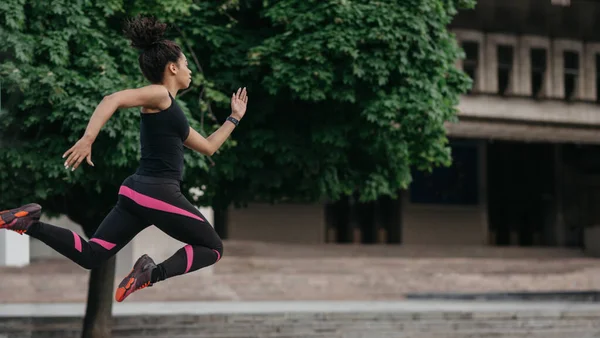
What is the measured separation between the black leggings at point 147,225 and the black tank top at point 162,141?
5 cm

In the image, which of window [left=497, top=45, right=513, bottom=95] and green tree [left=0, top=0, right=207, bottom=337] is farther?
window [left=497, top=45, right=513, bottom=95]

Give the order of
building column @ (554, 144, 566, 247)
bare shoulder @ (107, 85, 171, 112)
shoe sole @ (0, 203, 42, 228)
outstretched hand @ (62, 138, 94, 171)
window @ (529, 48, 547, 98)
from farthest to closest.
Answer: building column @ (554, 144, 566, 247) → window @ (529, 48, 547, 98) → shoe sole @ (0, 203, 42, 228) → bare shoulder @ (107, 85, 171, 112) → outstretched hand @ (62, 138, 94, 171)

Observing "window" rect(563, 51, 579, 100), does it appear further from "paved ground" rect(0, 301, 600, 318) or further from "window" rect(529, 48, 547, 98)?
"paved ground" rect(0, 301, 600, 318)

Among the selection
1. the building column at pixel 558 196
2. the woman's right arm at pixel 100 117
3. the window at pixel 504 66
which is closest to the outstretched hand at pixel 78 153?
the woman's right arm at pixel 100 117

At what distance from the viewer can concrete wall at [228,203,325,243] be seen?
3541 centimetres

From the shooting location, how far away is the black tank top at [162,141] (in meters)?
5.07

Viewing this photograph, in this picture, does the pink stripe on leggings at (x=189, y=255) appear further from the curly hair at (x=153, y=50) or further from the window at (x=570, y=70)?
the window at (x=570, y=70)

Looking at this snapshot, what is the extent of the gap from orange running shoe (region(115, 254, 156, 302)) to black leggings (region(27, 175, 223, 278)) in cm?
9

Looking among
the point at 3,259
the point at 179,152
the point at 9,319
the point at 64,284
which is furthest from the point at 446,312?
the point at 179,152

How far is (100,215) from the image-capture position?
1536 cm

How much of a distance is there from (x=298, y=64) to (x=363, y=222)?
1032 inches

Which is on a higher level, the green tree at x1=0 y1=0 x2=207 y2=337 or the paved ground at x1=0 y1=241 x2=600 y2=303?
the green tree at x1=0 y1=0 x2=207 y2=337

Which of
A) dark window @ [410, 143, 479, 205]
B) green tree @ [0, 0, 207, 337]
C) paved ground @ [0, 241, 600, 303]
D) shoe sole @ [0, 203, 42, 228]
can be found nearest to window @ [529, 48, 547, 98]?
dark window @ [410, 143, 479, 205]

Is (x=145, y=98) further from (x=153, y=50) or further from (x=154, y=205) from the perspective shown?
(x=154, y=205)
